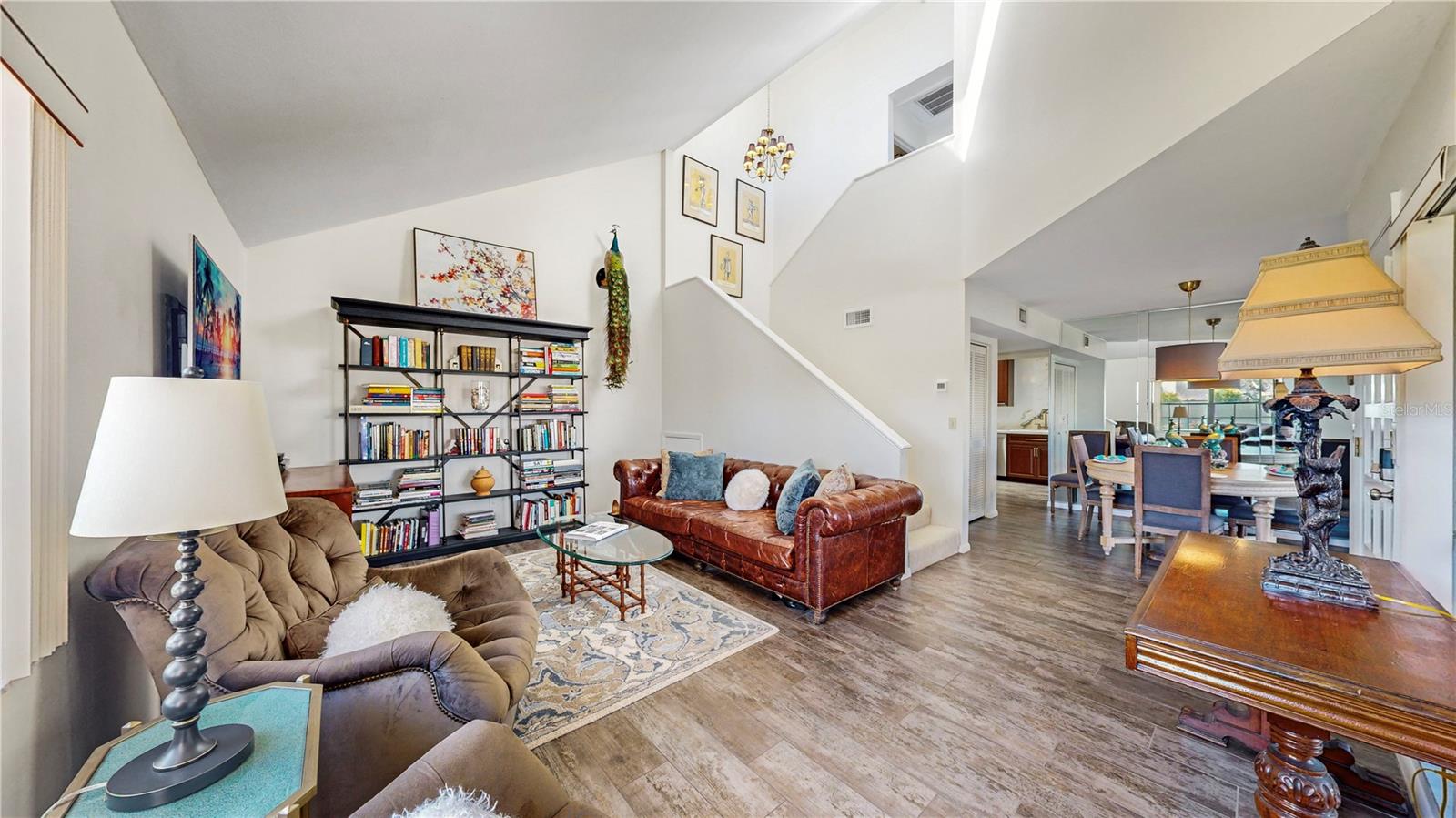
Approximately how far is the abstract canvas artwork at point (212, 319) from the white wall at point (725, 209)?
3.87m

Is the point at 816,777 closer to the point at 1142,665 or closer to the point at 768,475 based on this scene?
the point at 1142,665

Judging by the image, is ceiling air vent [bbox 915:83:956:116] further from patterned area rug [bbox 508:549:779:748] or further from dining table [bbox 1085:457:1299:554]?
patterned area rug [bbox 508:549:779:748]

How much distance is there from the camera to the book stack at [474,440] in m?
4.19

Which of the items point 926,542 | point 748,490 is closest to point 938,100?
point 926,542

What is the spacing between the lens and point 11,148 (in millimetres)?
833

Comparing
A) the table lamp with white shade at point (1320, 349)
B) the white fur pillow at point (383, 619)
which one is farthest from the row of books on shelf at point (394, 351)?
the table lamp with white shade at point (1320, 349)

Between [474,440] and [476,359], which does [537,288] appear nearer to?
[476,359]

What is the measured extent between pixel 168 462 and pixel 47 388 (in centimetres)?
35

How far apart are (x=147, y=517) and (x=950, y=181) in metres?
4.99

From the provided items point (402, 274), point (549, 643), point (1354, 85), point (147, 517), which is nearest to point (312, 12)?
point (147, 517)

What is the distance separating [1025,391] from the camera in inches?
322

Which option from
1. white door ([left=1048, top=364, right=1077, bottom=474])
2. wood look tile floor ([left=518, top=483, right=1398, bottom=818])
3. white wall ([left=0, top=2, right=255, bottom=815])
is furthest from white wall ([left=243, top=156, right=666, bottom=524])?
white door ([left=1048, top=364, right=1077, bottom=474])

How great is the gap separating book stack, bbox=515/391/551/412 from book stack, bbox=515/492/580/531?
83 centimetres

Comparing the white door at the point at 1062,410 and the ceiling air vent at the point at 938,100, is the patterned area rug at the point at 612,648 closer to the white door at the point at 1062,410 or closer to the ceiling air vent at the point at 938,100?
the white door at the point at 1062,410
